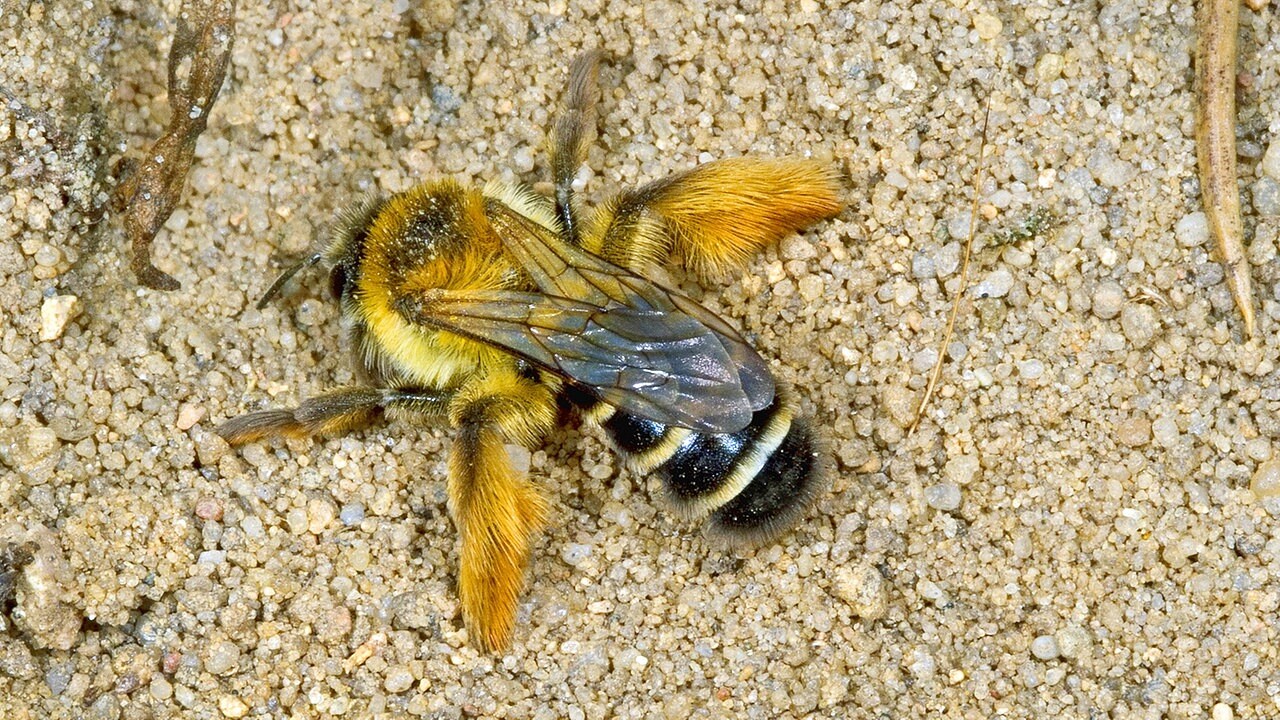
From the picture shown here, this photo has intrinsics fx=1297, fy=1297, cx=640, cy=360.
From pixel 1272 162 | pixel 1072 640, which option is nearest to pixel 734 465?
pixel 1072 640

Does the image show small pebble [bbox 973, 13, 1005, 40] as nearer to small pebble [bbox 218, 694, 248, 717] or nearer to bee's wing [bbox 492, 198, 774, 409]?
bee's wing [bbox 492, 198, 774, 409]

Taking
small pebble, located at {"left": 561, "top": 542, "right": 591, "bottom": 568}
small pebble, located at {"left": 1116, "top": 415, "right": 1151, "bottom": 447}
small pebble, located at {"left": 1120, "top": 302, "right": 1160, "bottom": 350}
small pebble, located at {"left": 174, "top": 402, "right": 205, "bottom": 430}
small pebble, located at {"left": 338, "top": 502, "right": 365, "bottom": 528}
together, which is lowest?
small pebble, located at {"left": 561, "top": 542, "right": 591, "bottom": 568}

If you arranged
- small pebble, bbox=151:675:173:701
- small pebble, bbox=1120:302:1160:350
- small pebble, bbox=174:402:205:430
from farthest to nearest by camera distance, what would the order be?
small pebble, bbox=174:402:205:430
small pebble, bbox=1120:302:1160:350
small pebble, bbox=151:675:173:701

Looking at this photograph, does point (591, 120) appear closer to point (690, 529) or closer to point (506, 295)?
point (506, 295)

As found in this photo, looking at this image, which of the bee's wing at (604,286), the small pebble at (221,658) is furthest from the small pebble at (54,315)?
the bee's wing at (604,286)

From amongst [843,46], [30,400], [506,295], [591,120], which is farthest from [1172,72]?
[30,400]

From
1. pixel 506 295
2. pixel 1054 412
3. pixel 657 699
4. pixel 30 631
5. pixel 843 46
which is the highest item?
pixel 843 46

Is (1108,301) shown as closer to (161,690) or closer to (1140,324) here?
(1140,324)

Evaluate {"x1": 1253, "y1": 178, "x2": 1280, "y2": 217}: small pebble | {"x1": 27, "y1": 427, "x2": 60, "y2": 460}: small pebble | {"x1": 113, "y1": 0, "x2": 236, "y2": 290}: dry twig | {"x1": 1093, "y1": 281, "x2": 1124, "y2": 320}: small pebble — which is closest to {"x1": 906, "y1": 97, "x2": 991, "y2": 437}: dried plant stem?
{"x1": 1093, "y1": 281, "x2": 1124, "y2": 320}: small pebble

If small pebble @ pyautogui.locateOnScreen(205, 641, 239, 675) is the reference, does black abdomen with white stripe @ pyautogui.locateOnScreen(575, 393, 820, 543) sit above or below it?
above
